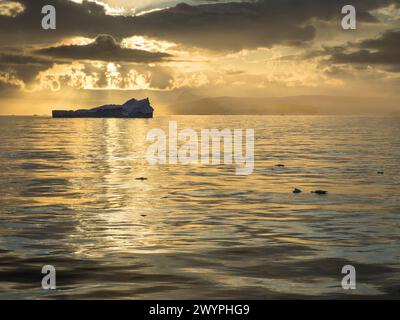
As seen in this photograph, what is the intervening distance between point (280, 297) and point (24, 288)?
19.1 feet

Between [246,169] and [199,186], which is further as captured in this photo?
[246,169]

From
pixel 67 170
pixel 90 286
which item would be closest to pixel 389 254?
pixel 90 286

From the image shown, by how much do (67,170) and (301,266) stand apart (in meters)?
29.3

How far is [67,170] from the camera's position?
141 feet

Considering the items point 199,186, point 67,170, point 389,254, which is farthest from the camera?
point 67,170

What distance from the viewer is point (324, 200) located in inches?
1117

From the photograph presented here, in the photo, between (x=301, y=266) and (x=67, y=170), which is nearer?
(x=301, y=266)

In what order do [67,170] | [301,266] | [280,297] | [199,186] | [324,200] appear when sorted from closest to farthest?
[280,297]
[301,266]
[324,200]
[199,186]
[67,170]

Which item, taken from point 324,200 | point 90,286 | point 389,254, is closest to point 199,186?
point 324,200
